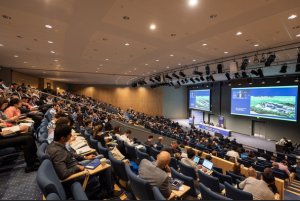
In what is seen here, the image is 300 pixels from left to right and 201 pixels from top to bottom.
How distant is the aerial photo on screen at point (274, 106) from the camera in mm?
12226

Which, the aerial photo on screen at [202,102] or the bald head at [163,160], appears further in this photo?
the aerial photo on screen at [202,102]

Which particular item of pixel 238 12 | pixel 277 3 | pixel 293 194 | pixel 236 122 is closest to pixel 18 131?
pixel 238 12

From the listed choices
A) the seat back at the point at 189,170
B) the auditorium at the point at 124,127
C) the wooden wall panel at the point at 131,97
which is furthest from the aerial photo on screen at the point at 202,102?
the seat back at the point at 189,170

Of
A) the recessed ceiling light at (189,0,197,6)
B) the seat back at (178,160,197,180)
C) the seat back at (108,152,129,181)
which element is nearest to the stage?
the seat back at (178,160,197,180)

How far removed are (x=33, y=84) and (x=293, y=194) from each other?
2205 cm

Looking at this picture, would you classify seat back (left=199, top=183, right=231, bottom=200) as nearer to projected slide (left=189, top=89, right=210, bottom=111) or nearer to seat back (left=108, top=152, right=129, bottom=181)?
seat back (left=108, top=152, right=129, bottom=181)

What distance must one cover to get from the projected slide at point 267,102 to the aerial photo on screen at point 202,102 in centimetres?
430

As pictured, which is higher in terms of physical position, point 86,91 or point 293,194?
point 86,91

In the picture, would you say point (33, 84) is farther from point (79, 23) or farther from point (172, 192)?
point (172, 192)

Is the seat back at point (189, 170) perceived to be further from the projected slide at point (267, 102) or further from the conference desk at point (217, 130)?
the projected slide at point (267, 102)

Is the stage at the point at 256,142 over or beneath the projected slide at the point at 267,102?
beneath

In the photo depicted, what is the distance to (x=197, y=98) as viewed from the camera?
22859 mm

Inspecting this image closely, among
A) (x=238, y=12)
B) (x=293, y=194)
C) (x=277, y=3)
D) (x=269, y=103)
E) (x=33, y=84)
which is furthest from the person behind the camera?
(x=33, y=84)

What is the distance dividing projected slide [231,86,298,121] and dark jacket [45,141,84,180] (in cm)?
1654
